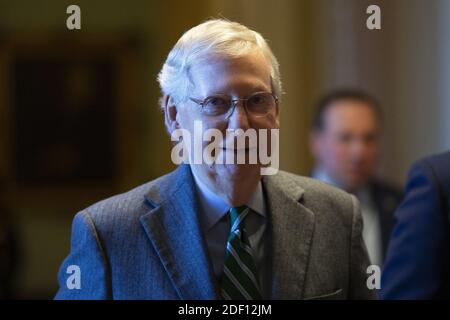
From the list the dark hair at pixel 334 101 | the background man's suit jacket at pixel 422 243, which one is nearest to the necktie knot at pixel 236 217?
the background man's suit jacket at pixel 422 243

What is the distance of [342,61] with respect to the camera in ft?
12.7

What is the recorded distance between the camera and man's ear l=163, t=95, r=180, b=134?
126cm

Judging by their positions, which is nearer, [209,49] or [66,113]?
[209,49]

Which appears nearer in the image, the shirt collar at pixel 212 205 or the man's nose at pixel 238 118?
the man's nose at pixel 238 118

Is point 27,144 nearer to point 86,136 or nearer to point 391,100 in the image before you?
point 86,136

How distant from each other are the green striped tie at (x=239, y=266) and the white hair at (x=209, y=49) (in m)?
0.21

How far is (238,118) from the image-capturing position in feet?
3.75

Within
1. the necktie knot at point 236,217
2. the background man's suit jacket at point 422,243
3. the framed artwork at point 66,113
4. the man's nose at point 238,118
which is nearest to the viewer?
the man's nose at point 238,118

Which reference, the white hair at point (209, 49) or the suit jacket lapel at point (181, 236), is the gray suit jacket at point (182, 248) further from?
the white hair at point (209, 49)

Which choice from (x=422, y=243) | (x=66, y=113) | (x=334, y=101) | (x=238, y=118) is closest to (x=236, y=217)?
(x=238, y=118)

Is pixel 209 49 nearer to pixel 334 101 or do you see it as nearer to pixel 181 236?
pixel 181 236

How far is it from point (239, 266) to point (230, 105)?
26 cm

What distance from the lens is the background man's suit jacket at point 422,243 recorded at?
1.73 metres

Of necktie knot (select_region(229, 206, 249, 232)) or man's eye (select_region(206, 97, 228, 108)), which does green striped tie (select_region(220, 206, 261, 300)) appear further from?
man's eye (select_region(206, 97, 228, 108))
